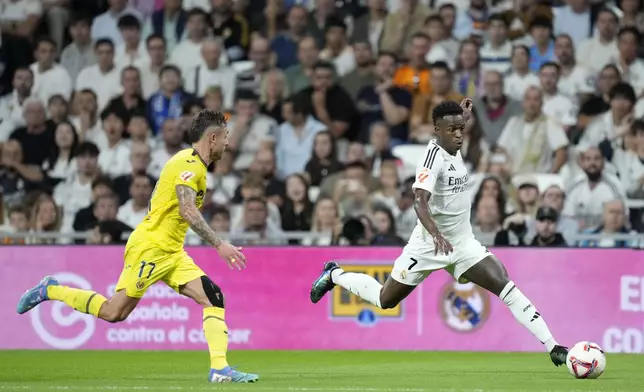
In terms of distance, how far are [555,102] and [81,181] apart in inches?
275

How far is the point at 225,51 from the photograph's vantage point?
22.2m

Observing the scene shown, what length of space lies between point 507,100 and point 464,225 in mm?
7465

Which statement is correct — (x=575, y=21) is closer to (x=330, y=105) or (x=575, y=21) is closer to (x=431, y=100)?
(x=431, y=100)

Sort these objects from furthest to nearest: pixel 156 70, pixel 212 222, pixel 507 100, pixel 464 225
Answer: pixel 156 70
pixel 507 100
pixel 212 222
pixel 464 225

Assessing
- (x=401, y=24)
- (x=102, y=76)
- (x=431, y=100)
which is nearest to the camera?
(x=431, y=100)

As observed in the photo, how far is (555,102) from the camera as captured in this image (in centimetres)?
2016

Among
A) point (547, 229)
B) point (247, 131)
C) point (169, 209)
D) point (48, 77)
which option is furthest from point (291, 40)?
point (169, 209)

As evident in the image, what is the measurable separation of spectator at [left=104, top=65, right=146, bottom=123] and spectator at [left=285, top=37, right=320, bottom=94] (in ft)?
7.61

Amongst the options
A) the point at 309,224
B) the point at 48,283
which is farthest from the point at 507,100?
the point at 48,283

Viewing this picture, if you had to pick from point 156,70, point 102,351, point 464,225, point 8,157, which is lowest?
point 102,351

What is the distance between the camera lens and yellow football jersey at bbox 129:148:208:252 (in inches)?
468

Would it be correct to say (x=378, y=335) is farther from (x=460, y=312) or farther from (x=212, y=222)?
(x=212, y=222)

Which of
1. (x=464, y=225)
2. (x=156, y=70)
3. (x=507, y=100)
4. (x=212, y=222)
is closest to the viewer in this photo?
(x=464, y=225)

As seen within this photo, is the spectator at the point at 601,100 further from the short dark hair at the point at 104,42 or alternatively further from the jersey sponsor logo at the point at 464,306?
the short dark hair at the point at 104,42
